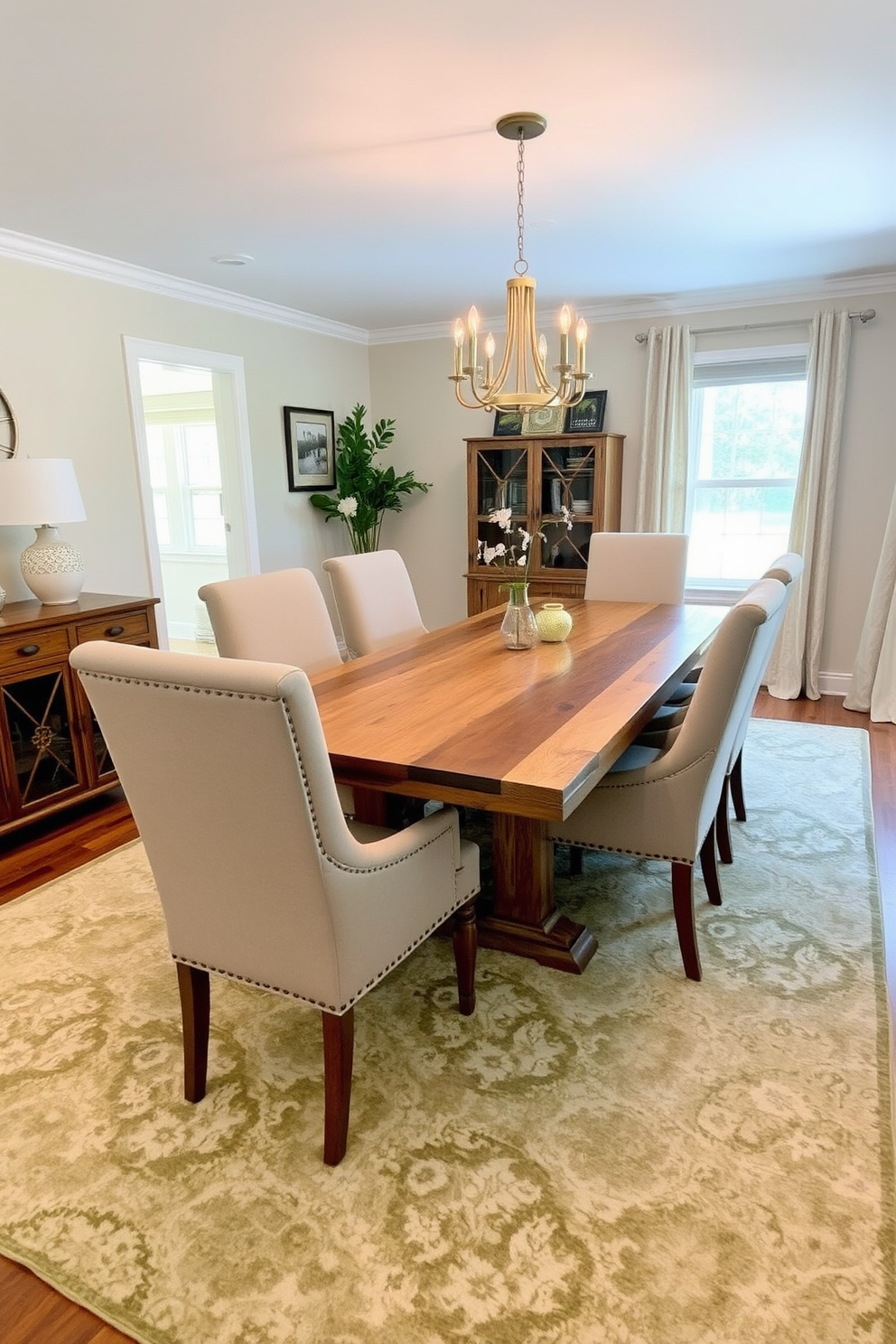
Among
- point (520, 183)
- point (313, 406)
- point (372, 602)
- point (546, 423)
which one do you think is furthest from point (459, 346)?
point (313, 406)

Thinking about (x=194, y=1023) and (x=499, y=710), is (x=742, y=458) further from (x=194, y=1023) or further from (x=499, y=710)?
(x=194, y=1023)

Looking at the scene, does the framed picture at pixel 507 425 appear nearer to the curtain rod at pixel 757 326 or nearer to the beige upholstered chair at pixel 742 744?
the curtain rod at pixel 757 326

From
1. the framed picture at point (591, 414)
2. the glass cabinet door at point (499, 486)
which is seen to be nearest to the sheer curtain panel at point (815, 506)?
the framed picture at point (591, 414)

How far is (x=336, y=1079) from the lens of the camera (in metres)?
1.52

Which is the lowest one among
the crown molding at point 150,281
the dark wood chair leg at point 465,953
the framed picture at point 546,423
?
the dark wood chair leg at point 465,953

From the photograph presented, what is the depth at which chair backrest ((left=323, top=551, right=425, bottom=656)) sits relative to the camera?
300cm

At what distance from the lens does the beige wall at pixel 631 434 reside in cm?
437

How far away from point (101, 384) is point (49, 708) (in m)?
1.64

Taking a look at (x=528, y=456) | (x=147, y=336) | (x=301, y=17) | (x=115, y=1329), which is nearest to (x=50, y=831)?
(x=115, y=1329)

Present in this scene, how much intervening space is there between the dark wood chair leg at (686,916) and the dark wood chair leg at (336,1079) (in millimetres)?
948

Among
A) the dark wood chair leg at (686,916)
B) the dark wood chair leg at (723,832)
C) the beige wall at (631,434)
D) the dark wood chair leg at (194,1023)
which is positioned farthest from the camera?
the beige wall at (631,434)

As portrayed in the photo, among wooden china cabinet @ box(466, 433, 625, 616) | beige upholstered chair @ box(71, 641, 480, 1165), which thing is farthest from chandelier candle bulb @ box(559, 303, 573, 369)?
wooden china cabinet @ box(466, 433, 625, 616)

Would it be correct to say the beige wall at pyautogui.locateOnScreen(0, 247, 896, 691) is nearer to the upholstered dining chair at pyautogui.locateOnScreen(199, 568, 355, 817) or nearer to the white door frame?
the white door frame

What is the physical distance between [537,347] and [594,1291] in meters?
2.39
